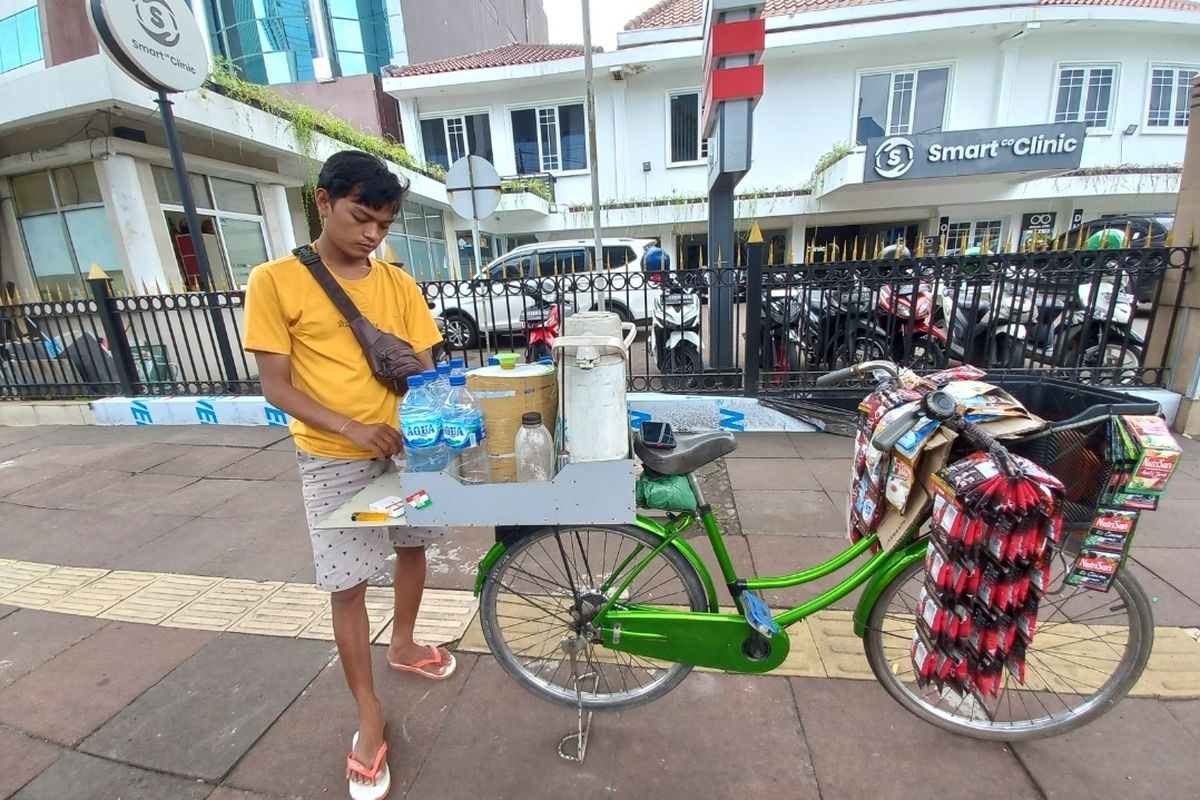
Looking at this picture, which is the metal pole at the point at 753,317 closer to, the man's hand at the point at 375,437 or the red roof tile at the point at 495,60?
the man's hand at the point at 375,437

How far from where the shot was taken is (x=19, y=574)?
9.57 feet

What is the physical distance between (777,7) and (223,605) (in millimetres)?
16418

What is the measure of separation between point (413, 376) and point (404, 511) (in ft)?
1.19

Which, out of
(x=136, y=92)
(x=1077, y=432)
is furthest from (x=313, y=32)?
(x=1077, y=432)

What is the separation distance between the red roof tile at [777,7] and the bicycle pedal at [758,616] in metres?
13.5

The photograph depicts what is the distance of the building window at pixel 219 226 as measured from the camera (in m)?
7.26

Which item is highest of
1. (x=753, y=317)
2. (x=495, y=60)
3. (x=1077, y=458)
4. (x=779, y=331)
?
(x=495, y=60)

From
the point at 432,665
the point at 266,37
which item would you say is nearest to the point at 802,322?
the point at 432,665

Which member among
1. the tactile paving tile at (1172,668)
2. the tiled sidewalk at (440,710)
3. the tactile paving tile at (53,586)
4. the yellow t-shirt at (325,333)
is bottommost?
the tactile paving tile at (1172,668)

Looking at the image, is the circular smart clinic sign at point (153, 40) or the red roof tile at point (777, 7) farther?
the red roof tile at point (777, 7)

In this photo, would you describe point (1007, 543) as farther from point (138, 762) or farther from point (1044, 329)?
point (1044, 329)

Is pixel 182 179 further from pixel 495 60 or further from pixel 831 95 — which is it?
pixel 831 95

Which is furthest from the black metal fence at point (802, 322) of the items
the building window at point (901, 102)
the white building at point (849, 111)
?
the building window at point (901, 102)

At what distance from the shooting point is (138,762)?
175cm
